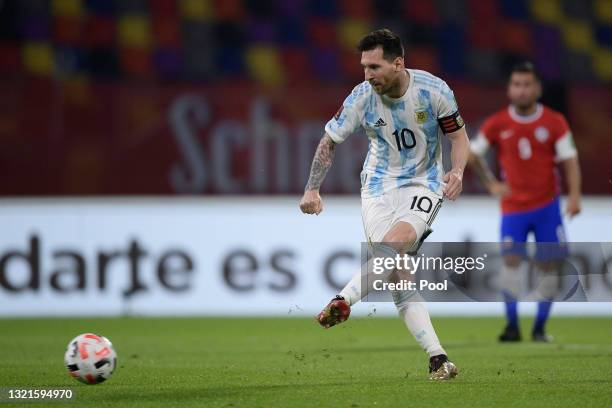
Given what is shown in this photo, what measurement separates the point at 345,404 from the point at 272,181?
319 inches

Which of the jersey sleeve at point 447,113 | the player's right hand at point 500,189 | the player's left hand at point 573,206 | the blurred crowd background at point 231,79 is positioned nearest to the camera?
the jersey sleeve at point 447,113

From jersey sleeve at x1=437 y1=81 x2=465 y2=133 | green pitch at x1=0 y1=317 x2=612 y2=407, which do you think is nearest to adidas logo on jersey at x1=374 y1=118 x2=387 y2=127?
jersey sleeve at x1=437 y1=81 x2=465 y2=133

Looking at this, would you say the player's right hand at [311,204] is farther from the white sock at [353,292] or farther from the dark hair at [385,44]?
the dark hair at [385,44]

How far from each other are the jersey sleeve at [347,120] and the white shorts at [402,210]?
1.30 ft

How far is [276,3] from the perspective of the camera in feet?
50.1

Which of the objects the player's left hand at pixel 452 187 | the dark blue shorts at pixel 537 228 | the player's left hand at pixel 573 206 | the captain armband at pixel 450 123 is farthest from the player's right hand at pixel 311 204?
the dark blue shorts at pixel 537 228

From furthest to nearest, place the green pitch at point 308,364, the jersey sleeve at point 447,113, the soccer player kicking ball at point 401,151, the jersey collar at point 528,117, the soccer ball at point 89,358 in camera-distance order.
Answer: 1. the jersey collar at point 528,117
2. the jersey sleeve at point 447,113
3. the soccer player kicking ball at point 401,151
4. the soccer ball at point 89,358
5. the green pitch at point 308,364

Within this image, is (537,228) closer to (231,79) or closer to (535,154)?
(535,154)

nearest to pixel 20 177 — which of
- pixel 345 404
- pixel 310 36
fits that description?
pixel 310 36

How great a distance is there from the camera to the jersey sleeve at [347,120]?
6730 mm

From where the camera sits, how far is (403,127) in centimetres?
671

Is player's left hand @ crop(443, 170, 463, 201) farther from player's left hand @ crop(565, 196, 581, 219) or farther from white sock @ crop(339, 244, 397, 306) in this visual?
player's left hand @ crop(565, 196, 581, 219)

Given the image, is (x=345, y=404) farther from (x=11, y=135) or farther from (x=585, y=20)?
(x=585, y=20)

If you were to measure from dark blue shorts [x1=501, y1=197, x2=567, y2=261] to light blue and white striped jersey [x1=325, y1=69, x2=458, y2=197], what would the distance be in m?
3.42
